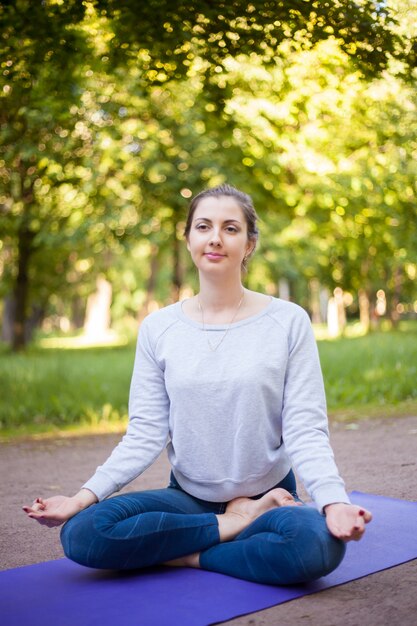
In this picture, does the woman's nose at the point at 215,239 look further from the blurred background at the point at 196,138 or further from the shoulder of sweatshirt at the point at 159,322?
the blurred background at the point at 196,138

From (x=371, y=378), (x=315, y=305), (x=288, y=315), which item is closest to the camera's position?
(x=288, y=315)

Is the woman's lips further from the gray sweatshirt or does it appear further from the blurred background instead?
the blurred background

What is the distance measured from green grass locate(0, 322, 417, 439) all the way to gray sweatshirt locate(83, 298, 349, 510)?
15.9 feet

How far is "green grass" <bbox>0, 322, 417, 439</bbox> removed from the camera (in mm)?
8461

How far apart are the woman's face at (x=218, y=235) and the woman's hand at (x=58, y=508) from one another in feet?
3.42

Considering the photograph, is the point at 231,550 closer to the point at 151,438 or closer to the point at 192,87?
the point at 151,438

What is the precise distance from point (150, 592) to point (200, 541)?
32 cm

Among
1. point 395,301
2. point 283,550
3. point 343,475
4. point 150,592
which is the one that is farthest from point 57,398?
point 395,301

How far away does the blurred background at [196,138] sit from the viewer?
6.07 meters

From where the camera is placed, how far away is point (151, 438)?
338 centimetres

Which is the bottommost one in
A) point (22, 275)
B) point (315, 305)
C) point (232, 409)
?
point (232, 409)

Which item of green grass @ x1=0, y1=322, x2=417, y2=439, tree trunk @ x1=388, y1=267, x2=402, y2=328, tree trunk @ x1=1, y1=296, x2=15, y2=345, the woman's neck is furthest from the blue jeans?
tree trunk @ x1=388, y1=267, x2=402, y2=328

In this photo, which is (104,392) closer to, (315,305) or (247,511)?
(247,511)

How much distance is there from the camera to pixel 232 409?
10.5 ft
